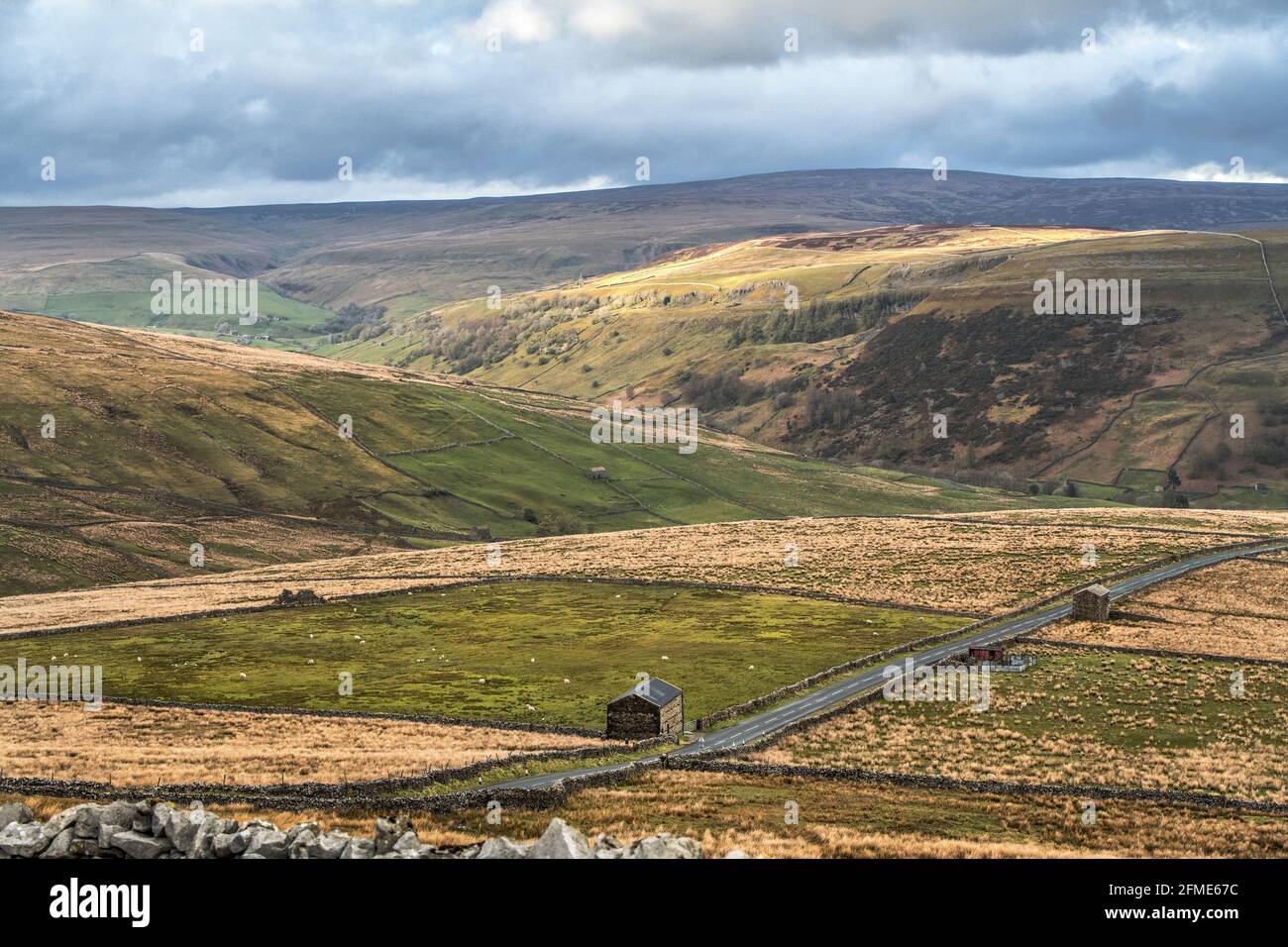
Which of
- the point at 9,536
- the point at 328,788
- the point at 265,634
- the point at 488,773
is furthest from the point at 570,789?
the point at 9,536

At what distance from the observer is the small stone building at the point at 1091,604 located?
279ft

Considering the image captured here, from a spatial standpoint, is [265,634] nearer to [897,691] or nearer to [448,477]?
[897,691]

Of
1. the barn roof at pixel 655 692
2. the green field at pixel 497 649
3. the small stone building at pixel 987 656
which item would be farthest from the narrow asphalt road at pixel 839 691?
the green field at pixel 497 649

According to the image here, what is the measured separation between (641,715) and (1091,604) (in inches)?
1722

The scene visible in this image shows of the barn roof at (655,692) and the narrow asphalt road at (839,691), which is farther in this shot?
the barn roof at (655,692)

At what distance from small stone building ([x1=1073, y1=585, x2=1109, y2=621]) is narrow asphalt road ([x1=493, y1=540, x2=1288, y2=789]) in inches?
56.6

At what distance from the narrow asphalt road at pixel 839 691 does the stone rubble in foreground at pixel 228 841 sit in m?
17.6

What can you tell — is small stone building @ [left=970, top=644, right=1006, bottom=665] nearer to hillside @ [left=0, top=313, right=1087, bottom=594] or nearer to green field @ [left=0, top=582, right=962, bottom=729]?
green field @ [left=0, top=582, right=962, bottom=729]

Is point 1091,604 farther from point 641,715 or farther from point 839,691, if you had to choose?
point 641,715

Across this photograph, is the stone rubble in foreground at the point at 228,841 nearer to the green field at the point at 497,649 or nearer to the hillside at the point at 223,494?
the green field at the point at 497,649

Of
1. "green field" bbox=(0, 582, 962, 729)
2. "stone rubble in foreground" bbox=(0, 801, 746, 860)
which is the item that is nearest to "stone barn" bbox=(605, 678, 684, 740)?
"green field" bbox=(0, 582, 962, 729)

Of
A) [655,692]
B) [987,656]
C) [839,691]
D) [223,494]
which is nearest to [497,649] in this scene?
[839,691]

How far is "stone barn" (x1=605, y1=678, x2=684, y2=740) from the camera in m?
55.5

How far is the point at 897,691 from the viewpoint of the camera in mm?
65625
